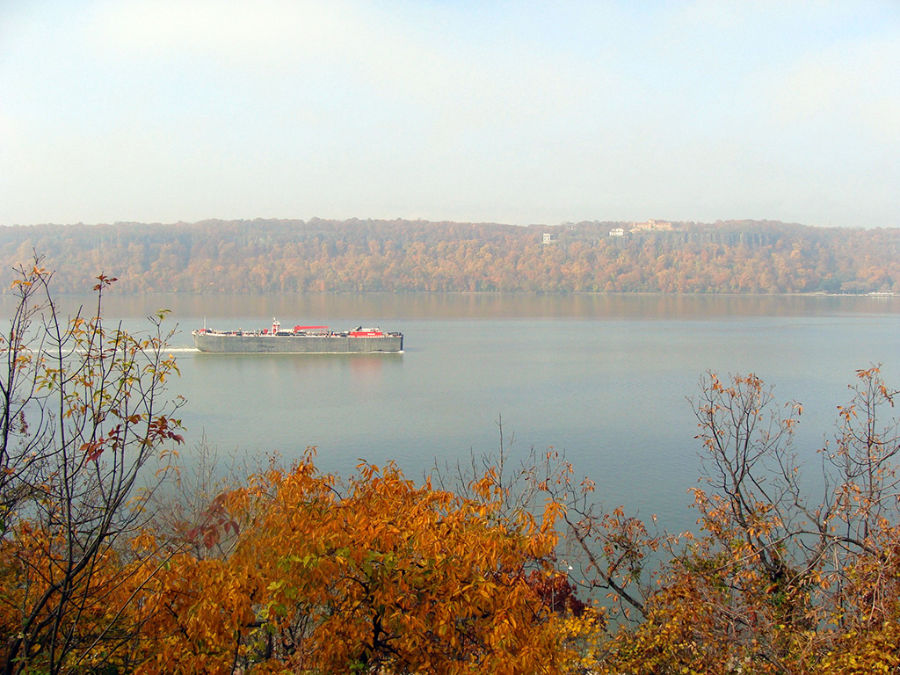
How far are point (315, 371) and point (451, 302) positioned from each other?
50.6 meters

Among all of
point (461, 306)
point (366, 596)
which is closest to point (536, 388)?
point (366, 596)

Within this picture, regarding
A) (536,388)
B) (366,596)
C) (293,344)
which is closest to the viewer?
(366,596)

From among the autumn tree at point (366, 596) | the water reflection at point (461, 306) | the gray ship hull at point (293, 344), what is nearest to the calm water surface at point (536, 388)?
the gray ship hull at point (293, 344)

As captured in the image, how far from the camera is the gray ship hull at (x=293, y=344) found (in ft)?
119

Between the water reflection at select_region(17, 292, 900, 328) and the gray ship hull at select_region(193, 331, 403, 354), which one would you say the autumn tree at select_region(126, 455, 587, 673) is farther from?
the water reflection at select_region(17, 292, 900, 328)

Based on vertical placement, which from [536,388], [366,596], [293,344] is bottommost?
[536,388]

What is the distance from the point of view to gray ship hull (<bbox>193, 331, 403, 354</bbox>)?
3641 centimetres

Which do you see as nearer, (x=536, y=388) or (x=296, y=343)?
(x=536, y=388)

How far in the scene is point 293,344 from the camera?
122 ft

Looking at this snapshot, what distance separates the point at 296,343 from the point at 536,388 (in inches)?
658

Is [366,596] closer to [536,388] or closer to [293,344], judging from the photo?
[536,388]

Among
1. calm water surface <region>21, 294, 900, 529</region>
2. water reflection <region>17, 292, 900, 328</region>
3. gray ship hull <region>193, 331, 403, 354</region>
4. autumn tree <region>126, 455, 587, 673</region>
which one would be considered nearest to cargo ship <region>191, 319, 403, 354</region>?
gray ship hull <region>193, 331, 403, 354</region>

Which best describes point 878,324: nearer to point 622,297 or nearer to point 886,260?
point 622,297

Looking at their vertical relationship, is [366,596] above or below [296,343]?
above
